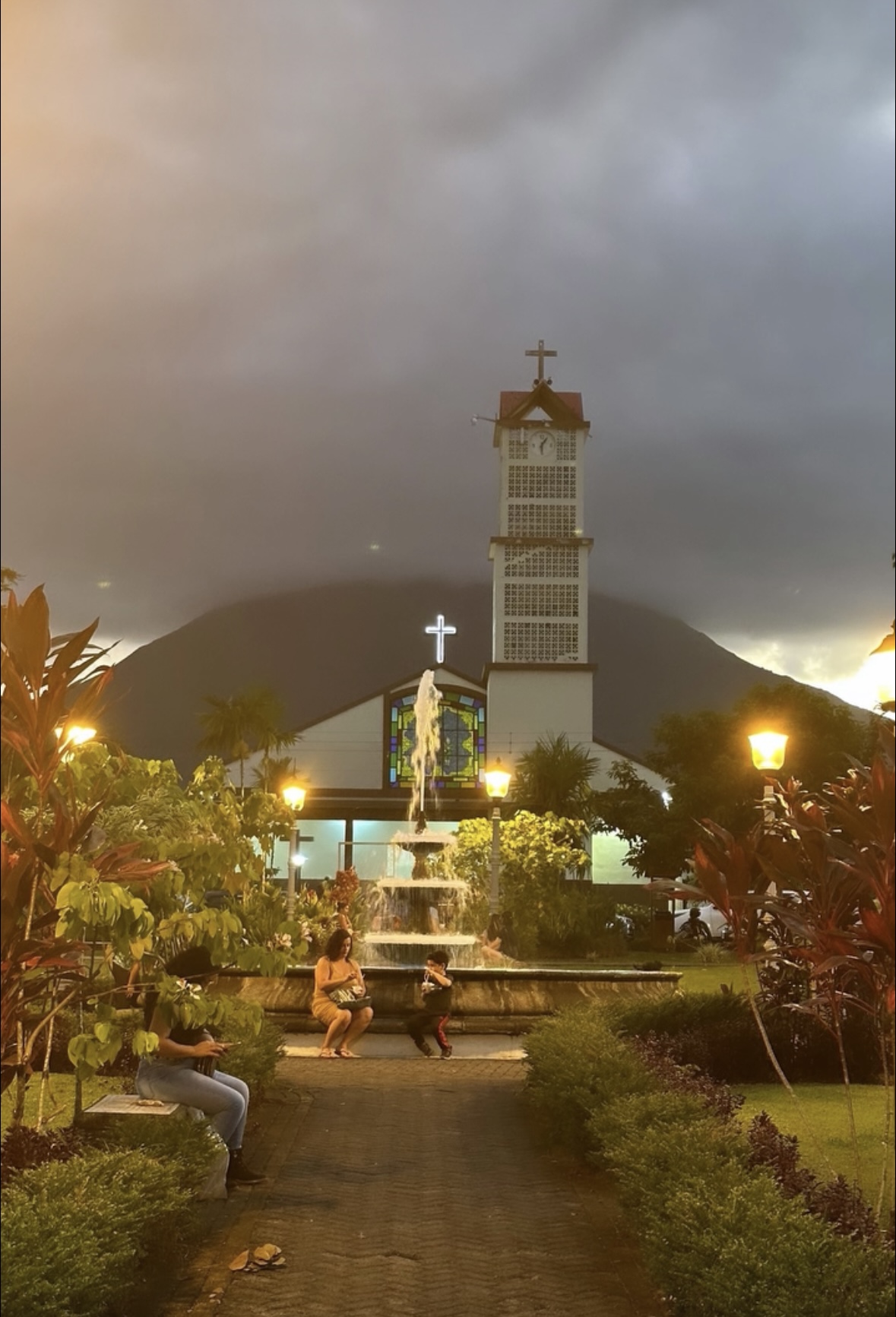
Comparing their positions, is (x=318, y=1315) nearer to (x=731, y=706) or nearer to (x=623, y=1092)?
(x=623, y=1092)

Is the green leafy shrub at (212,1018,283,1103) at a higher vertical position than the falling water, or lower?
lower

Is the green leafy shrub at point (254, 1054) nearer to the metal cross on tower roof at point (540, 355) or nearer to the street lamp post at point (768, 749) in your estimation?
the street lamp post at point (768, 749)

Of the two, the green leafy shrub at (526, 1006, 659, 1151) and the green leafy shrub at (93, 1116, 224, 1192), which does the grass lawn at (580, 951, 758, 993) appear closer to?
the green leafy shrub at (526, 1006, 659, 1151)

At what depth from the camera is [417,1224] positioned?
24.6ft

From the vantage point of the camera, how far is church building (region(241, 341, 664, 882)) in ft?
172

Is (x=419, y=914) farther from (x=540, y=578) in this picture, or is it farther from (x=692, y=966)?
(x=540, y=578)

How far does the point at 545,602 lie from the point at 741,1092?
42.5 metres

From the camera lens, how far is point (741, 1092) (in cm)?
1153

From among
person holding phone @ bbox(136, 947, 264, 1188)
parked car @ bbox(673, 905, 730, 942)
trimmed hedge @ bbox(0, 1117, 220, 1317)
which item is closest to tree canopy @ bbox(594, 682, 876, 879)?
parked car @ bbox(673, 905, 730, 942)

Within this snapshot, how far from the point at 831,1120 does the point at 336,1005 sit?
563 cm

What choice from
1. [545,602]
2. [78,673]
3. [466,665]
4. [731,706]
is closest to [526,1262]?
[78,673]

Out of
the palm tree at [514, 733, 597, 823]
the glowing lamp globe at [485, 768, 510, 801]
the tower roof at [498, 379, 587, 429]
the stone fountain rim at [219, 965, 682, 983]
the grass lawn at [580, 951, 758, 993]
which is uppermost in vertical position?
the tower roof at [498, 379, 587, 429]

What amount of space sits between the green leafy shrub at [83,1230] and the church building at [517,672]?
149ft

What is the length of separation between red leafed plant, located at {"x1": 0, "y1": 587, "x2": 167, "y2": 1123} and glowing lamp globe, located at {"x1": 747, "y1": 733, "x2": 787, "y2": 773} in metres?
7.89
